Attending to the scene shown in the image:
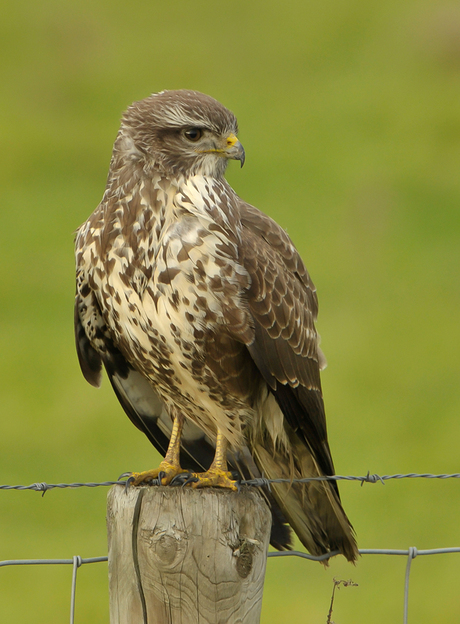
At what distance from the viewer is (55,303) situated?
13961 millimetres

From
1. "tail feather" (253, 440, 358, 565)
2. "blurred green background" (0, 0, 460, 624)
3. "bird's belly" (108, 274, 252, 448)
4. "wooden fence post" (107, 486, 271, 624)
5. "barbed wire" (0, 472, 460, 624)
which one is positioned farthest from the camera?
"blurred green background" (0, 0, 460, 624)

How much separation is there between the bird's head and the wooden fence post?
4.96ft

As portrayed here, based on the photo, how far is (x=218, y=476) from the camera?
393cm

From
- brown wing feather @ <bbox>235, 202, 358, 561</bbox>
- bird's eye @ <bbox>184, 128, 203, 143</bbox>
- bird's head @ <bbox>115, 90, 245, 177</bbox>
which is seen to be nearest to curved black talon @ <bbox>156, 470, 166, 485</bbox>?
brown wing feather @ <bbox>235, 202, 358, 561</bbox>

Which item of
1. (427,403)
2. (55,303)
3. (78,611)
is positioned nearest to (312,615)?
(78,611)

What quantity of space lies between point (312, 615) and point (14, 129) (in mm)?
13517

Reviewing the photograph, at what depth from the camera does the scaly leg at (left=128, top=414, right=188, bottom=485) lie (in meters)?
3.92

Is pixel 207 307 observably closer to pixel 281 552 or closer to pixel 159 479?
pixel 159 479

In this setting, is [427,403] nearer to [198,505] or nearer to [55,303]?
[55,303]

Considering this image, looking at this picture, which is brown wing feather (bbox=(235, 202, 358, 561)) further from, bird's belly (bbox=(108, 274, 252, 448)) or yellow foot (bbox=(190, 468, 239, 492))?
yellow foot (bbox=(190, 468, 239, 492))

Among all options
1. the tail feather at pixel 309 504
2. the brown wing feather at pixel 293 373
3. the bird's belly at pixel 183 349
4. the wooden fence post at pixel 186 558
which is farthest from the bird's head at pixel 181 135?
the wooden fence post at pixel 186 558

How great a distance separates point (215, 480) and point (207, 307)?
70 cm

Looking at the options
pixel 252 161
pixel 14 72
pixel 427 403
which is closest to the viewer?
pixel 427 403

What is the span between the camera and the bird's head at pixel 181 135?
157 inches
